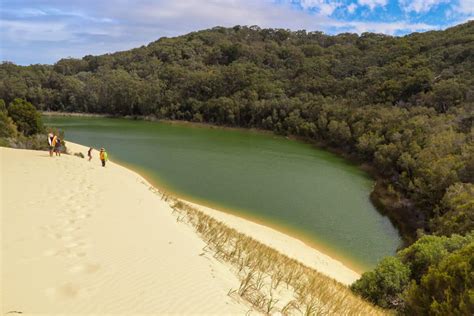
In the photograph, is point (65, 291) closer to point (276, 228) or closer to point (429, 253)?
point (429, 253)

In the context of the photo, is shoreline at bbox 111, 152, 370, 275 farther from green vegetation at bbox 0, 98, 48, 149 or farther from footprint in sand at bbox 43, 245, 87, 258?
footprint in sand at bbox 43, 245, 87, 258

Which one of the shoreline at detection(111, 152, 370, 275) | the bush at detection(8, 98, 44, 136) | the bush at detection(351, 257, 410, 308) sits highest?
the bush at detection(8, 98, 44, 136)

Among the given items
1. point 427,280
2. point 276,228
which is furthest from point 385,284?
A: point 276,228

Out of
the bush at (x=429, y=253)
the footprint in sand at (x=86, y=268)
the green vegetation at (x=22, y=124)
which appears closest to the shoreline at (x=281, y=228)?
the bush at (x=429, y=253)

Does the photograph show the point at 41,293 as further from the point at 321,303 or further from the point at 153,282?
the point at 321,303

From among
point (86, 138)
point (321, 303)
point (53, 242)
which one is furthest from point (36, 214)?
point (86, 138)

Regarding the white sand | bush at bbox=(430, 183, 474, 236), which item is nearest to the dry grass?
the white sand
